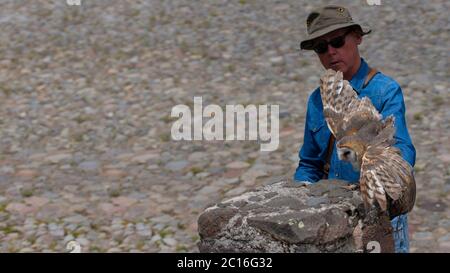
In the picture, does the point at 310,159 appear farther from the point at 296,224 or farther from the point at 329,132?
the point at 296,224

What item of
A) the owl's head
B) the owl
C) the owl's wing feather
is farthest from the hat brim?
the owl's wing feather

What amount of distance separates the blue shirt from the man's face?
7cm

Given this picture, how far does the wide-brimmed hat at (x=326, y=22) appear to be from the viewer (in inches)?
169

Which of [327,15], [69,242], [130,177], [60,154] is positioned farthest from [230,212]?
[60,154]

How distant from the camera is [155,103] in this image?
12.3 metres

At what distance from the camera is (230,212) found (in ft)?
12.3

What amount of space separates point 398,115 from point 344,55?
0.51 meters

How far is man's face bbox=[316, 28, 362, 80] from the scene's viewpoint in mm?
4340

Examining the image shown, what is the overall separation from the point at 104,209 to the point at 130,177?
0.88m

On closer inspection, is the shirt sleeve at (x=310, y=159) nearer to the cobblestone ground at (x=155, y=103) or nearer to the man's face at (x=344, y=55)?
the man's face at (x=344, y=55)

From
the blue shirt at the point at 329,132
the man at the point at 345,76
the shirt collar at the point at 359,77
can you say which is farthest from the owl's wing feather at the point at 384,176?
the shirt collar at the point at 359,77

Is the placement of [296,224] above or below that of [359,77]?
below

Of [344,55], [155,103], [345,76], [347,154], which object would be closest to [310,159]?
[345,76]

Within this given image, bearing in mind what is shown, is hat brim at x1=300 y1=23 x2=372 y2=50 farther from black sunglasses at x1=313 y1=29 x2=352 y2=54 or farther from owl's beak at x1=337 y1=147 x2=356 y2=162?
owl's beak at x1=337 y1=147 x2=356 y2=162
